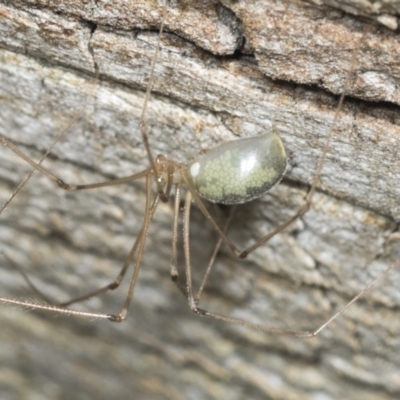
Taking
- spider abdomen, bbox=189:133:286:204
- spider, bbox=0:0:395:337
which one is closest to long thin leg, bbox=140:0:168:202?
spider, bbox=0:0:395:337

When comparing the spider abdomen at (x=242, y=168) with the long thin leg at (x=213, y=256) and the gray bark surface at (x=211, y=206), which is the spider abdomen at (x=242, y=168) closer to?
the gray bark surface at (x=211, y=206)

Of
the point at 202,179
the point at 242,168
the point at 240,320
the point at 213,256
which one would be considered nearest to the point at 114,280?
the point at 213,256

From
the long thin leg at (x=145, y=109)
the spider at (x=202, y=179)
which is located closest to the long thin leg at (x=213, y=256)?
the spider at (x=202, y=179)

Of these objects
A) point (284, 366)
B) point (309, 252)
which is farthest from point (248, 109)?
point (284, 366)

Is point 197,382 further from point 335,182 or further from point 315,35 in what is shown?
point 315,35

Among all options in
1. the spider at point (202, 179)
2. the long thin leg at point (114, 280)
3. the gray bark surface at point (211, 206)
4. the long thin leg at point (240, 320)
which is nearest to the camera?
the gray bark surface at point (211, 206)

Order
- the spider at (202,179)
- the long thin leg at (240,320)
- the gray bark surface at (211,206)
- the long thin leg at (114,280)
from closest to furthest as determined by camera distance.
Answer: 1. the gray bark surface at (211,206)
2. the spider at (202,179)
3. the long thin leg at (240,320)
4. the long thin leg at (114,280)

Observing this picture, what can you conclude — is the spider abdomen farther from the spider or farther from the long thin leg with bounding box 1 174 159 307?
the long thin leg with bounding box 1 174 159 307

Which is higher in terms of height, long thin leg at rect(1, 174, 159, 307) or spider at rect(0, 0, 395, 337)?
spider at rect(0, 0, 395, 337)
